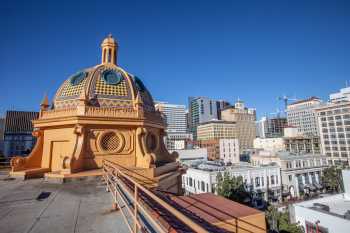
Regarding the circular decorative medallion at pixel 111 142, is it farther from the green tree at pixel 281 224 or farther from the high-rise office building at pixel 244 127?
the high-rise office building at pixel 244 127

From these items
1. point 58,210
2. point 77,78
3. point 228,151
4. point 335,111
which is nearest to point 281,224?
point 58,210

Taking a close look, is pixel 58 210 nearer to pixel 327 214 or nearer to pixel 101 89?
pixel 101 89

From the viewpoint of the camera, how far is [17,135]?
2405 inches

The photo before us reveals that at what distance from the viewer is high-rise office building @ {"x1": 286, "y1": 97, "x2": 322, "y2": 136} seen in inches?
4090

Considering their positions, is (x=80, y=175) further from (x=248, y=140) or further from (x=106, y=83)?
(x=248, y=140)

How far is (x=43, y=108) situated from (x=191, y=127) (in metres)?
154

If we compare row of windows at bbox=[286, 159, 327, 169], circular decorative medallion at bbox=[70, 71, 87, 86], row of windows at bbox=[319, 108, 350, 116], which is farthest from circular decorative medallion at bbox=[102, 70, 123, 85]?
row of windows at bbox=[319, 108, 350, 116]

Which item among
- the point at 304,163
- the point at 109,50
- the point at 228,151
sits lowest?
the point at 304,163

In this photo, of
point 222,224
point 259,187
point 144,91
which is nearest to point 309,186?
point 259,187

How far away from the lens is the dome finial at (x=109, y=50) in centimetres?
1523

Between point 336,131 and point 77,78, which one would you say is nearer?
point 77,78

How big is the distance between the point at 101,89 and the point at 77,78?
230 centimetres

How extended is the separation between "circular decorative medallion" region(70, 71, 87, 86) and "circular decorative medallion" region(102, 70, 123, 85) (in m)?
1.34

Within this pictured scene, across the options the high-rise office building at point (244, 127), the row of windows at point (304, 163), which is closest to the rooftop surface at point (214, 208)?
the row of windows at point (304, 163)
